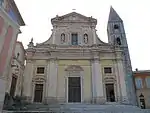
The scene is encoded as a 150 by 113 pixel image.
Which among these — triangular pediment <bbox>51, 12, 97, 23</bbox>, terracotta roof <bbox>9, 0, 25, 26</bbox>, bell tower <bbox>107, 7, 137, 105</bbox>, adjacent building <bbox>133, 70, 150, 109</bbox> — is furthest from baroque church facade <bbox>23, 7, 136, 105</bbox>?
terracotta roof <bbox>9, 0, 25, 26</bbox>

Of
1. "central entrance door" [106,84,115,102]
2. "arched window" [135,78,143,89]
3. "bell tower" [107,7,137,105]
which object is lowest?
"central entrance door" [106,84,115,102]

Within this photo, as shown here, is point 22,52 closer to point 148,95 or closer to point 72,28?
point 72,28

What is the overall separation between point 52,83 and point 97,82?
4625 millimetres

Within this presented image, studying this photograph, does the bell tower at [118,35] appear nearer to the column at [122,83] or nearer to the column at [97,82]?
the column at [122,83]

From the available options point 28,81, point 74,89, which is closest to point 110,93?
point 74,89

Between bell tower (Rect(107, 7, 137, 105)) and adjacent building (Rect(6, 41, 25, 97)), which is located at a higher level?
bell tower (Rect(107, 7, 137, 105))

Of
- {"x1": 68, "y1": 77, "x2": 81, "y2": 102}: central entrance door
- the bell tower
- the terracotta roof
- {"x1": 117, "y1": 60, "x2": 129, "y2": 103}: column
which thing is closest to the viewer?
the terracotta roof

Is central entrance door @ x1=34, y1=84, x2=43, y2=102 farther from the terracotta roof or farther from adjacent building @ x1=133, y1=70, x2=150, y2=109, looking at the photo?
adjacent building @ x1=133, y1=70, x2=150, y2=109

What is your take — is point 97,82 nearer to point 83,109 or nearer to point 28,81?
point 83,109

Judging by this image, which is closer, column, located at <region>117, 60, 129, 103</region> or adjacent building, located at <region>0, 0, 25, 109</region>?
adjacent building, located at <region>0, 0, 25, 109</region>

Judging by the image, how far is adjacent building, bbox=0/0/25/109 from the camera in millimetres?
7854

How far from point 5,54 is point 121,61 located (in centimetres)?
1287

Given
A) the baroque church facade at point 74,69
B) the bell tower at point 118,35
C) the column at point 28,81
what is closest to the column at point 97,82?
the baroque church facade at point 74,69

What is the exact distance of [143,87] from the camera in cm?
2259
